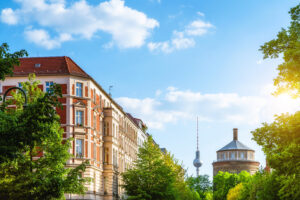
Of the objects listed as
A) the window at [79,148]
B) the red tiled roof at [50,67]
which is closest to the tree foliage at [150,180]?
the window at [79,148]

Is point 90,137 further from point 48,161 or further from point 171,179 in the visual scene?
point 48,161

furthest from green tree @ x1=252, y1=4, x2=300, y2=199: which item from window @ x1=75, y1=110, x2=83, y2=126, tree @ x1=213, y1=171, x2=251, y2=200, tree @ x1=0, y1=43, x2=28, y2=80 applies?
tree @ x1=213, y1=171, x2=251, y2=200

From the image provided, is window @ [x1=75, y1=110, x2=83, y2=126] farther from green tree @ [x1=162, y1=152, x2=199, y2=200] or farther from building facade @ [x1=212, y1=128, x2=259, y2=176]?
building facade @ [x1=212, y1=128, x2=259, y2=176]

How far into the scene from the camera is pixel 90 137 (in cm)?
5444

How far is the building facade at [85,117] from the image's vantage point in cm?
5322

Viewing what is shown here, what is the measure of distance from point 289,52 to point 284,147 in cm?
393

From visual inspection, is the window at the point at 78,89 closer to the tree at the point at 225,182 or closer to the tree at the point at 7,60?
the tree at the point at 7,60

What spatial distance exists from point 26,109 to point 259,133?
9788mm

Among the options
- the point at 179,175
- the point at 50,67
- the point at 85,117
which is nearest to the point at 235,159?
the point at 179,175

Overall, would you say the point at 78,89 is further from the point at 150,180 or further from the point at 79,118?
the point at 150,180

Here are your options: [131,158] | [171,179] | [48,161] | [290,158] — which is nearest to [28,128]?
[290,158]

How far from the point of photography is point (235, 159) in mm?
178500

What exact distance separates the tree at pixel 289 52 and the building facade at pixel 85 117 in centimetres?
3068

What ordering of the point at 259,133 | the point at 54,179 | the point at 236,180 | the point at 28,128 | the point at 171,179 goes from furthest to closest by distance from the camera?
1. the point at 236,180
2. the point at 171,179
3. the point at 54,179
4. the point at 259,133
5. the point at 28,128
